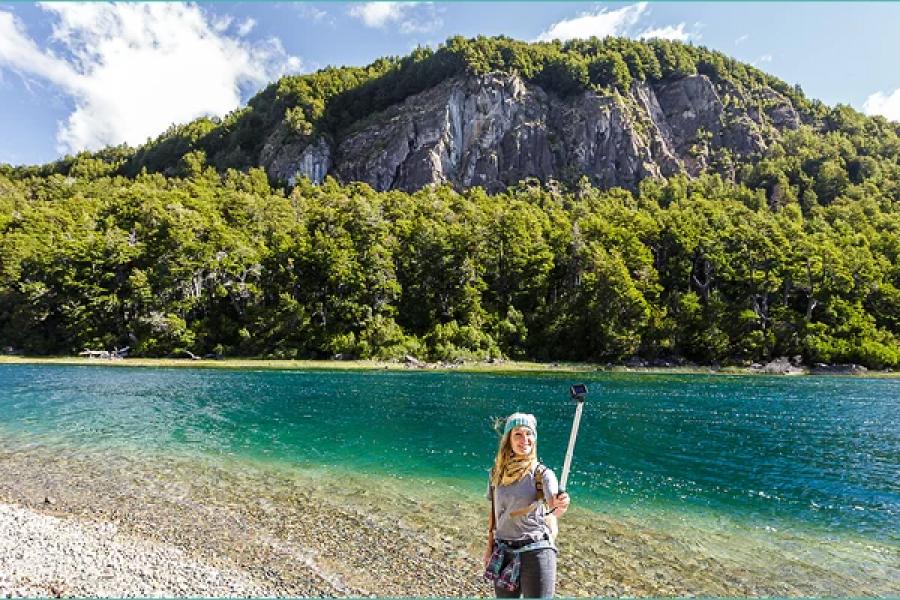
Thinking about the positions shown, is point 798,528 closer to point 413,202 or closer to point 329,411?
point 329,411

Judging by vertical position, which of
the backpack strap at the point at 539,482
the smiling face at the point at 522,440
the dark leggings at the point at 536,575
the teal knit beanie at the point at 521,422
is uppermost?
the teal knit beanie at the point at 521,422

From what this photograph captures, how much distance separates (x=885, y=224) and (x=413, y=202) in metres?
113

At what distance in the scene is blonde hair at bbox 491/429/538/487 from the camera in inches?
238

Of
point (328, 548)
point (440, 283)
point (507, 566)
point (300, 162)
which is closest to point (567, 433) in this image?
point (328, 548)

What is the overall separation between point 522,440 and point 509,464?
1.23 ft

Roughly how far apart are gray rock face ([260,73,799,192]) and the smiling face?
17279cm

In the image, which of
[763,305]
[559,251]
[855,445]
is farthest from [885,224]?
[855,445]

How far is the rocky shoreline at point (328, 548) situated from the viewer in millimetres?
11164

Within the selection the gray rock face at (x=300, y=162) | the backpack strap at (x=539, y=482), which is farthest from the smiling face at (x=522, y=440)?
the gray rock face at (x=300, y=162)

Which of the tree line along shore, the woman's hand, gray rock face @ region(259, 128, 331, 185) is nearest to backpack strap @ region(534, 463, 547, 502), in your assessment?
the woman's hand

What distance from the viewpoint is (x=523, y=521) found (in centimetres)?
602

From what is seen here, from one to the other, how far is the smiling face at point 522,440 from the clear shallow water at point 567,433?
13.1 meters

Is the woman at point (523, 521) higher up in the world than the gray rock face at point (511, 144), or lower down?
lower down

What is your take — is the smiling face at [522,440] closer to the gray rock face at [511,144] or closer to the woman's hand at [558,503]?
the woman's hand at [558,503]
